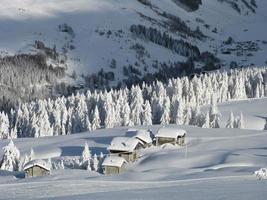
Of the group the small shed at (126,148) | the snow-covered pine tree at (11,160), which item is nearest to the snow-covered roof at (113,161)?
the small shed at (126,148)

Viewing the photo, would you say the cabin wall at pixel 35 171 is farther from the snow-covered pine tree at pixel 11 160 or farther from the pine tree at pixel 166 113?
the pine tree at pixel 166 113

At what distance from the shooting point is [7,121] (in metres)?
180

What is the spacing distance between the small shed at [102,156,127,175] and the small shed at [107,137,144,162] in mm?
4943

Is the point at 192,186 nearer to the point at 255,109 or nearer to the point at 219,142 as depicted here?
the point at 219,142

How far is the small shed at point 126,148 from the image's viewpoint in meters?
104

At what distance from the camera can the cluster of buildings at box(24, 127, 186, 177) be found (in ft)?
312

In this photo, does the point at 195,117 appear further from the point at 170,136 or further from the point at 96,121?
the point at 170,136

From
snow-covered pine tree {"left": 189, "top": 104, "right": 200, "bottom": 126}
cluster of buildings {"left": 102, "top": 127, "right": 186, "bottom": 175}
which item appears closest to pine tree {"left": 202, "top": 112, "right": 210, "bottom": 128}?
snow-covered pine tree {"left": 189, "top": 104, "right": 200, "bottom": 126}

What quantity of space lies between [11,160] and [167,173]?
32091 mm

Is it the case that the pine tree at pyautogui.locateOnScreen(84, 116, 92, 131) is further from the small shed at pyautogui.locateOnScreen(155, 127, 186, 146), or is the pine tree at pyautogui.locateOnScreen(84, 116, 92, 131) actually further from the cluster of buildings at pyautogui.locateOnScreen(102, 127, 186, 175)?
the small shed at pyautogui.locateOnScreen(155, 127, 186, 146)

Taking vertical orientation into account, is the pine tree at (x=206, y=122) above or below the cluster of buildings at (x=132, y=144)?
above

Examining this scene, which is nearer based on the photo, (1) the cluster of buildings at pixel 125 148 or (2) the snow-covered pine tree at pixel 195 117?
(1) the cluster of buildings at pixel 125 148

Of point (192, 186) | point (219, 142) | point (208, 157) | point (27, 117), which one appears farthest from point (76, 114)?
point (192, 186)

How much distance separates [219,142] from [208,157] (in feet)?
59.4
